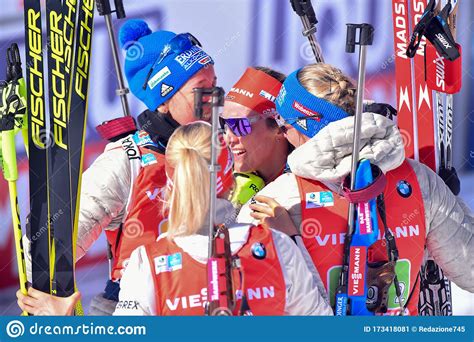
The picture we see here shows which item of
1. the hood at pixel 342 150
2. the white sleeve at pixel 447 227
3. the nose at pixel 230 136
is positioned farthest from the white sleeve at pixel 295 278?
the nose at pixel 230 136

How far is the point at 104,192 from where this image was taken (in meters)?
5.16

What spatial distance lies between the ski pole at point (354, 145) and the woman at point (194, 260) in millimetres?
399

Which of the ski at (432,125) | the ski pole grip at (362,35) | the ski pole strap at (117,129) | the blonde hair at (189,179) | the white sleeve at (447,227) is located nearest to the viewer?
the blonde hair at (189,179)

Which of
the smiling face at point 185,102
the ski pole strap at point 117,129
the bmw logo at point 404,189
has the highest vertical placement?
the smiling face at point 185,102

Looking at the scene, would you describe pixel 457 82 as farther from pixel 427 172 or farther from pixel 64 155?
pixel 64 155

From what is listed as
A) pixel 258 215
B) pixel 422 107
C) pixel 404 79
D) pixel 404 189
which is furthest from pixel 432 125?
pixel 258 215

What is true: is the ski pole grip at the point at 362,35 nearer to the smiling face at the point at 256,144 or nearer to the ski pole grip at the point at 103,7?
the smiling face at the point at 256,144

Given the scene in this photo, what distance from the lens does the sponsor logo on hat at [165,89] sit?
5395mm

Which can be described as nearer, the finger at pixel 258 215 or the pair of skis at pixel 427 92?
the finger at pixel 258 215

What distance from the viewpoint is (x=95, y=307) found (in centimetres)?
546

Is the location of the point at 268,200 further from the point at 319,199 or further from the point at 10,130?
the point at 10,130

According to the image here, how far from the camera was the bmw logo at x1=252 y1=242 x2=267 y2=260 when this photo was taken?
433 cm

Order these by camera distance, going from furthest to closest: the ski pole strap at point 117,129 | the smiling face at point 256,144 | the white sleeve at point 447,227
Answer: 1. the smiling face at point 256,144
2. the ski pole strap at point 117,129
3. the white sleeve at point 447,227

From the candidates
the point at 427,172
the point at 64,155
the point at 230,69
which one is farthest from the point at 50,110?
the point at 230,69
